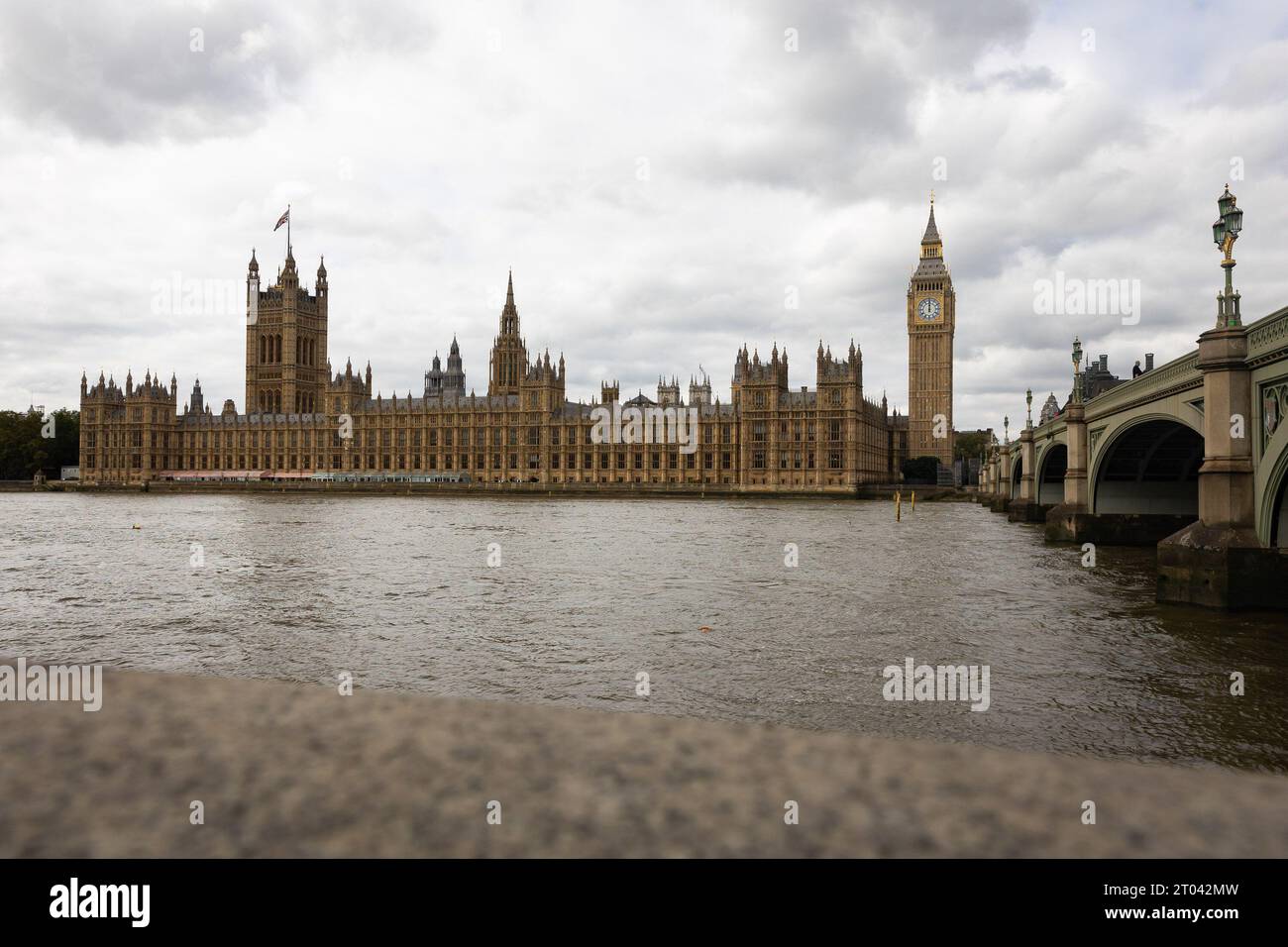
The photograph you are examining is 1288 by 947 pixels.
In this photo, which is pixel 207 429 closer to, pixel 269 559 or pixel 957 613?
pixel 269 559

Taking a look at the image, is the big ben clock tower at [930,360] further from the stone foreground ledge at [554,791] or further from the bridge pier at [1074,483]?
the stone foreground ledge at [554,791]

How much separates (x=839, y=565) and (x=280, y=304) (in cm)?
14937

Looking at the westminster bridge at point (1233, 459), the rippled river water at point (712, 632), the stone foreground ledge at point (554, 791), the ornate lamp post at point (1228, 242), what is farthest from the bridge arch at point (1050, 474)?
the stone foreground ledge at point (554, 791)

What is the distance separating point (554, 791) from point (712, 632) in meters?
10.7

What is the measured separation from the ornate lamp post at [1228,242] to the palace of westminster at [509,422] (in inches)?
3371

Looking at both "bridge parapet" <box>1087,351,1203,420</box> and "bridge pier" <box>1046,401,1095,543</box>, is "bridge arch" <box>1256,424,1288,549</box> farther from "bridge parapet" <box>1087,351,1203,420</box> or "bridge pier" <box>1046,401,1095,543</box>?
"bridge pier" <box>1046,401,1095,543</box>

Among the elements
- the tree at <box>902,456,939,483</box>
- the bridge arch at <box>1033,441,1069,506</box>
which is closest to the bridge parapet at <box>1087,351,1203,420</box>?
the bridge arch at <box>1033,441,1069,506</box>

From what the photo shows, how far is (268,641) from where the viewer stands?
44.7 feet

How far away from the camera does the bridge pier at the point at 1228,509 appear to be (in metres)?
16.3

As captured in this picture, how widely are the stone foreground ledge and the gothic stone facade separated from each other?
101 m

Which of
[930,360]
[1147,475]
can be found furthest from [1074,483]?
[930,360]

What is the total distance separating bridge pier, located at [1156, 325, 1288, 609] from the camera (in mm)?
16328

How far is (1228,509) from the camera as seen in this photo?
16.6 meters

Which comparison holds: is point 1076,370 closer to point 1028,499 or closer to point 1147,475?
point 1147,475
